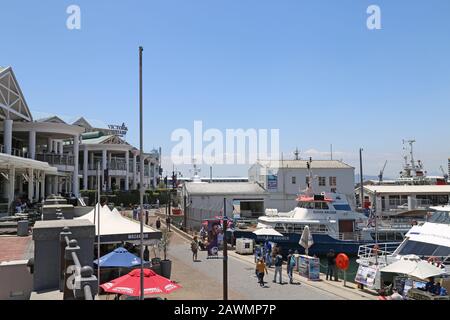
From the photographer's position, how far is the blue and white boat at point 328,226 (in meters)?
30.3

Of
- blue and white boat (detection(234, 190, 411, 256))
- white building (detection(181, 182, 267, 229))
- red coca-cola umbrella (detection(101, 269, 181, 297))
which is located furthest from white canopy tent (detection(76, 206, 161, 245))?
white building (detection(181, 182, 267, 229))

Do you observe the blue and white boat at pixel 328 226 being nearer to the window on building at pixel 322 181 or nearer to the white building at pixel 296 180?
the white building at pixel 296 180

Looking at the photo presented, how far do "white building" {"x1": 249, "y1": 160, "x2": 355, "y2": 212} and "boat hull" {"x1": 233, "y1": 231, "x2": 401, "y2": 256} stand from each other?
805 inches

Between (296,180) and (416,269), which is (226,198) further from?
(416,269)

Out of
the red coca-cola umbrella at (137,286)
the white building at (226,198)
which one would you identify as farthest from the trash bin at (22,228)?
the white building at (226,198)

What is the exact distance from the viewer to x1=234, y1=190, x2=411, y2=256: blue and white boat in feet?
99.5

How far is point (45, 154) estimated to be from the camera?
43.3 metres

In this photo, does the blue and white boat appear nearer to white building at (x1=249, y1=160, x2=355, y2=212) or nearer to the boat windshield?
the boat windshield

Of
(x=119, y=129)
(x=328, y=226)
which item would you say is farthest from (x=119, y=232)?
(x=119, y=129)

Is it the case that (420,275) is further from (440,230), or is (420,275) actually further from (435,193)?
(435,193)

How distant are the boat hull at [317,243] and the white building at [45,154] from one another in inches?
419

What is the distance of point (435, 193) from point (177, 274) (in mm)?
44824

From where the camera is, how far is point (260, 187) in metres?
52.5
